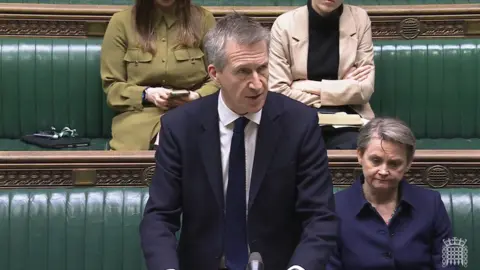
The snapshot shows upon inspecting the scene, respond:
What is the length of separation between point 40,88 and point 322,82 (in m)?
0.51

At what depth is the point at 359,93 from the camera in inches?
54.8

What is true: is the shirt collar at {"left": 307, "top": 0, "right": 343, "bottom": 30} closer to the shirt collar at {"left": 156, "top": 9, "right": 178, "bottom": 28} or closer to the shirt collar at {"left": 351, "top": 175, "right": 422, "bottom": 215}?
the shirt collar at {"left": 156, "top": 9, "right": 178, "bottom": 28}

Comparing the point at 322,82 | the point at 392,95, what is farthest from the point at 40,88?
the point at 392,95

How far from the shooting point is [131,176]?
4.14 feet

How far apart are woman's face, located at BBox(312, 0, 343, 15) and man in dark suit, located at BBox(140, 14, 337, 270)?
0.62 meters

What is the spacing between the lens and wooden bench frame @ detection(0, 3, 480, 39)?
158 cm

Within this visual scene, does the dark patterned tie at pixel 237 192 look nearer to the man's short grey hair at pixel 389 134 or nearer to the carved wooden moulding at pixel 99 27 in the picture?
the man's short grey hair at pixel 389 134

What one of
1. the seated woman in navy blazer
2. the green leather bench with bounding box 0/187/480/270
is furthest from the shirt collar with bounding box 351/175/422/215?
the green leather bench with bounding box 0/187/480/270

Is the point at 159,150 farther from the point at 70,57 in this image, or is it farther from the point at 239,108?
the point at 70,57

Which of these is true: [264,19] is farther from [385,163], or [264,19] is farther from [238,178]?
[238,178]

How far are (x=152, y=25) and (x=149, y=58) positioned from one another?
6 centimetres

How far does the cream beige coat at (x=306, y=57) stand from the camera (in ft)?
4.57

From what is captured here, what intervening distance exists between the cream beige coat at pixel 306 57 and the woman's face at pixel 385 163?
13.8 inches

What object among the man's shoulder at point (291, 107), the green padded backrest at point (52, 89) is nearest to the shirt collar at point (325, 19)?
the green padded backrest at point (52, 89)
